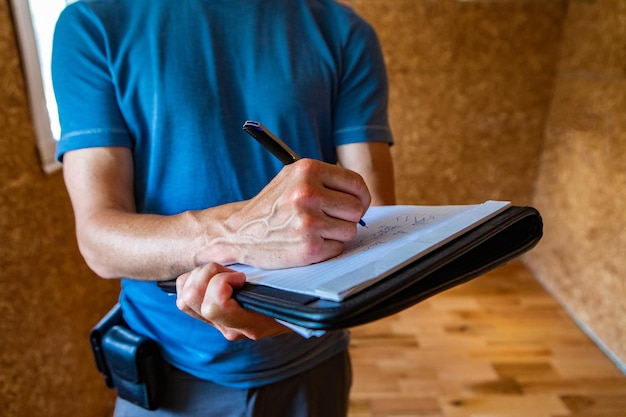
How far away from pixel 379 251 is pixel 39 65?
128 cm

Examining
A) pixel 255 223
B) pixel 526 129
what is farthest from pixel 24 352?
pixel 526 129

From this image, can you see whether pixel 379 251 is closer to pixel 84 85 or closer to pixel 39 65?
pixel 84 85

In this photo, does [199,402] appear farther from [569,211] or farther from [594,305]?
[569,211]

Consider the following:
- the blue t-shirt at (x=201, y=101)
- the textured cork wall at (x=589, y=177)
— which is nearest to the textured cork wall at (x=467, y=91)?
the textured cork wall at (x=589, y=177)

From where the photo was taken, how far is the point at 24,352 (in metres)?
1.21

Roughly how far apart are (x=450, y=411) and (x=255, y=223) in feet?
5.36

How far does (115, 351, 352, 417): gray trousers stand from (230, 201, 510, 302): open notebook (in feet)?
0.92

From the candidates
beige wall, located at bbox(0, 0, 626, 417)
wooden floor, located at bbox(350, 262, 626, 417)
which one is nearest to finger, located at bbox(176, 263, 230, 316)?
beige wall, located at bbox(0, 0, 626, 417)

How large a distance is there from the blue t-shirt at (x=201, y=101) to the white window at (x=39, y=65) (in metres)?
0.66

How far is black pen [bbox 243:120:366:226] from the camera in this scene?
0.50 meters

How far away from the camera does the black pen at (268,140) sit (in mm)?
498

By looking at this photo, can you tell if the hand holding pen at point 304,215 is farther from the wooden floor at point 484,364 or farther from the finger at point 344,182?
the wooden floor at point 484,364

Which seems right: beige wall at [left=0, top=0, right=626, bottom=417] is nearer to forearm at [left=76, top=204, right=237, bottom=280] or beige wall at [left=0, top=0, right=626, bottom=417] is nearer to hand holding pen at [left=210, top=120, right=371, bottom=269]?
forearm at [left=76, top=204, right=237, bottom=280]

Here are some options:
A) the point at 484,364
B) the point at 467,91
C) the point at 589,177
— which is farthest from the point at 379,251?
the point at 467,91
